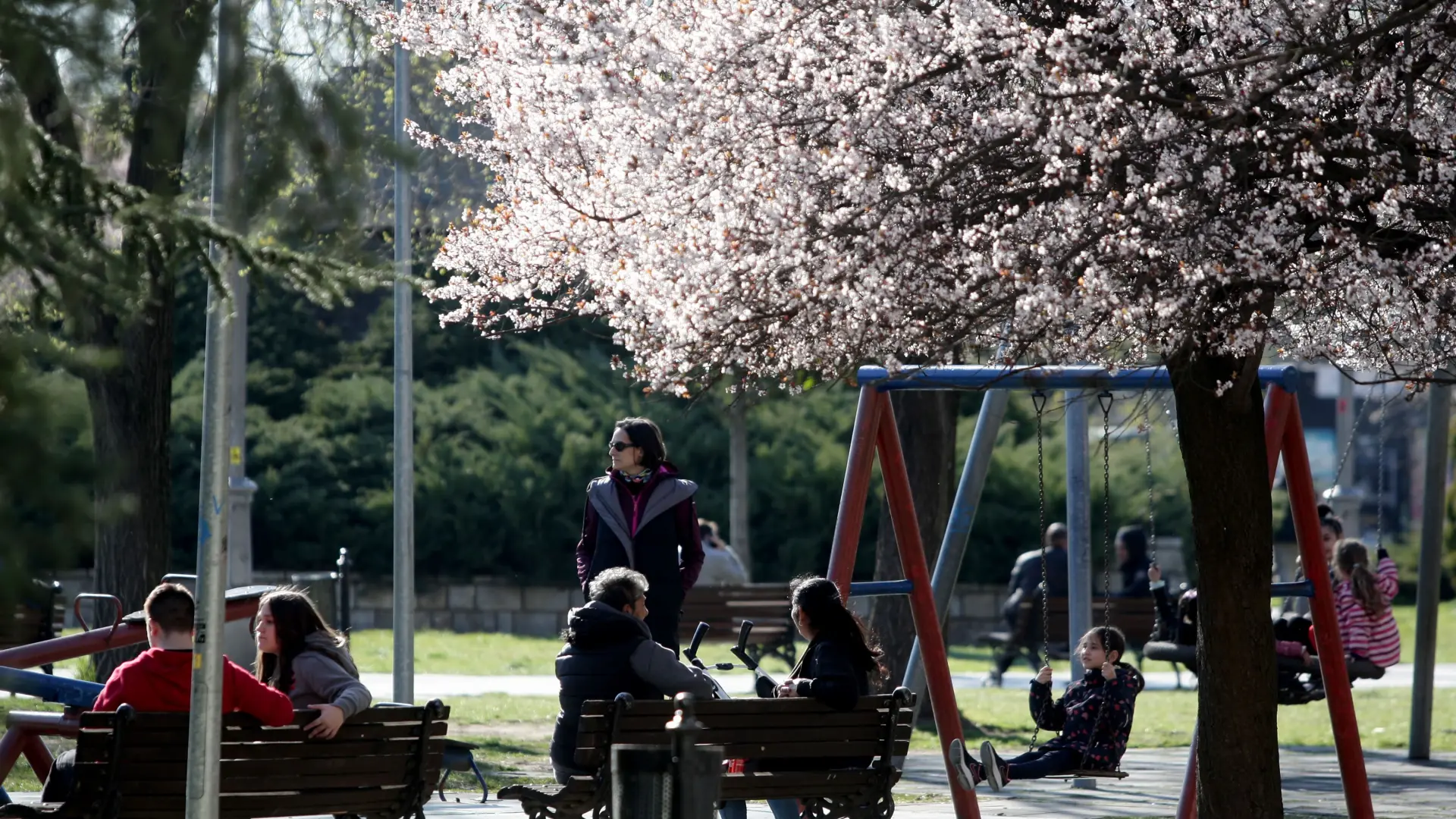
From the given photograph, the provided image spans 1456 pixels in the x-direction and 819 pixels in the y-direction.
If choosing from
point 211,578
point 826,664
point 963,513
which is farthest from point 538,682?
point 211,578

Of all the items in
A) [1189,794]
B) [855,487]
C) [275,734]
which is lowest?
[1189,794]

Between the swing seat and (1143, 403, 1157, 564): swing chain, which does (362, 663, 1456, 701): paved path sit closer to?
(1143, 403, 1157, 564): swing chain

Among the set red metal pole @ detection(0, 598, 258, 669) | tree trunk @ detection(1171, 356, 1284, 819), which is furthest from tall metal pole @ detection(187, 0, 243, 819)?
tree trunk @ detection(1171, 356, 1284, 819)

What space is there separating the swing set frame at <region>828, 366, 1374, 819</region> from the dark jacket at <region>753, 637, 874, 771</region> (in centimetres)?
110

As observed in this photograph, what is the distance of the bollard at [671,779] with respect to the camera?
541 cm

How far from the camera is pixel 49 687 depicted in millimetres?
8242

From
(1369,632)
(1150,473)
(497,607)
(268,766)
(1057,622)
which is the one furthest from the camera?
(497,607)

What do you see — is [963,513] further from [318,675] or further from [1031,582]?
[1031,582]

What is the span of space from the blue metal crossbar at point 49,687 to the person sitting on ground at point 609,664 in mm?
1959

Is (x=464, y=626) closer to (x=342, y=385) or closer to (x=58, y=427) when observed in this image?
(x=342, y=385)

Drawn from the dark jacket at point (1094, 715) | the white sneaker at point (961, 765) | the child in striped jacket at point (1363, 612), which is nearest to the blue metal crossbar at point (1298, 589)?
the dark jacket at point (1094, 715)

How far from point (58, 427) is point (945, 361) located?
5.33 meters

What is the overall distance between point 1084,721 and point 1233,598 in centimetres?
176

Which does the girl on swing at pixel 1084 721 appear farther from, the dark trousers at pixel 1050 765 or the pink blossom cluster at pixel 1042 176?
the pink blossom cluster at pixel 1042 176
